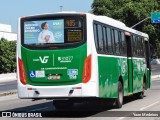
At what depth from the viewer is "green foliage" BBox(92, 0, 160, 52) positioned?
77000 mm

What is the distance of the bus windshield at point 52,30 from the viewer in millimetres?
14602

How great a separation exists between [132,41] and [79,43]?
6.37m

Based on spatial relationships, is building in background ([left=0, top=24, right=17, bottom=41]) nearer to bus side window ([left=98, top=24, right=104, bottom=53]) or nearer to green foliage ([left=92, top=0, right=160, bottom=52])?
green foliage ([left=92, top=0, right=160, bottom=52])

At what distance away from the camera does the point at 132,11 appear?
77.5m

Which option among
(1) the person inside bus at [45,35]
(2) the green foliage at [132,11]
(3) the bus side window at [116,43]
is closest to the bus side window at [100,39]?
(1) the person inside bus at [45,35]

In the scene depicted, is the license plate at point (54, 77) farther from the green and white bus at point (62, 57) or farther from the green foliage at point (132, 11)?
the green foliage at point (132, 11)

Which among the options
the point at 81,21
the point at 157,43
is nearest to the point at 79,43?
the point at 81,21

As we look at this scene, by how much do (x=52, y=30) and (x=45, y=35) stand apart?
275mm

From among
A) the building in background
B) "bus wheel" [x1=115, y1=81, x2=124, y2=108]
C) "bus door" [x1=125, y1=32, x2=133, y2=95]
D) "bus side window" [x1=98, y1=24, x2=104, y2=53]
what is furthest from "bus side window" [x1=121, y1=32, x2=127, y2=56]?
the building in background

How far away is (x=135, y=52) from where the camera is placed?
21047mm

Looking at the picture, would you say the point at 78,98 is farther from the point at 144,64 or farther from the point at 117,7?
the point at 117,7

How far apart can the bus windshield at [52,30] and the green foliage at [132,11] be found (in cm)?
6170

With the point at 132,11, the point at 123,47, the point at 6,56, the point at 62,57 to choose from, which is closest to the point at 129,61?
the point at 123,47

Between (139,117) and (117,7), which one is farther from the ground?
(117,7)
